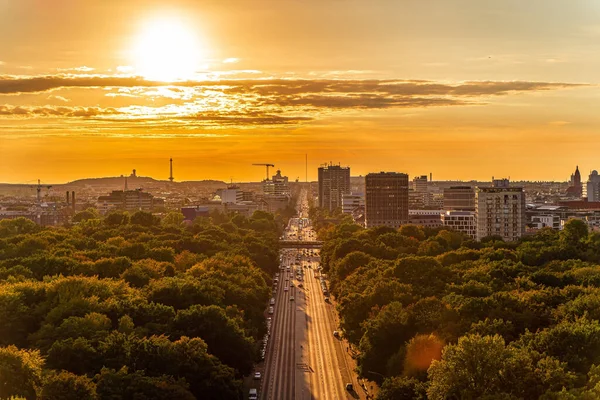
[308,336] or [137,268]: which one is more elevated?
[137,268]

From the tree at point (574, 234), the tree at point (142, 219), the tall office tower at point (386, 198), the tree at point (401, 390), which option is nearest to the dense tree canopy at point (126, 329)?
the tree at point (401, 390)

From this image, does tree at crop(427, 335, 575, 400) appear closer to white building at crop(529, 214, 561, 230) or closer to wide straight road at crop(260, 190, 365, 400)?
wide straight road at crop(260, 190, 365, 400)

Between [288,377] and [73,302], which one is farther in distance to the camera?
[288,377]

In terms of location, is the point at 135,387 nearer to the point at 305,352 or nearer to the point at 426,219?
the point at 305,352

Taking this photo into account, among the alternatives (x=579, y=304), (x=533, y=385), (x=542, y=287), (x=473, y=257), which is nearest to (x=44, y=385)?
(x=533, y=385)

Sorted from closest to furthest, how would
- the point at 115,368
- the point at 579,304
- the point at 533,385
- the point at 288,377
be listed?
the point at 533,385 < the point at 115,368 < the point at 579,304 < the point at 288,377

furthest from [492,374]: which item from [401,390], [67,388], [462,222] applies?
[462,222]

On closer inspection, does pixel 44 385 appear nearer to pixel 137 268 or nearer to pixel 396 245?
pixel 137 268
